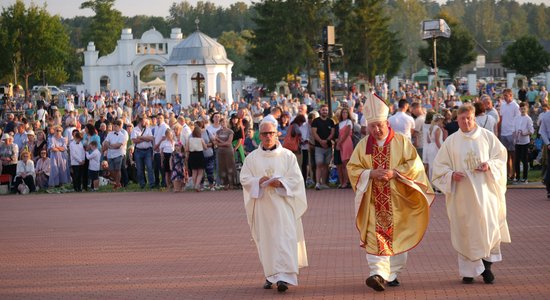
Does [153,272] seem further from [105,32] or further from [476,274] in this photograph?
[105,32]

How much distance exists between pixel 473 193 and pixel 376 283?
149cm

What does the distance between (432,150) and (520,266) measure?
8.66 meters

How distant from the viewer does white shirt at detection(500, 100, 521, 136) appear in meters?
21.9

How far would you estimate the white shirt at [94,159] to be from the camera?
25.7m

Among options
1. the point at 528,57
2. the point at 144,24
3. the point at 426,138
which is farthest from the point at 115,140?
the point at 144,24

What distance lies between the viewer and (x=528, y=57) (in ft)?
272

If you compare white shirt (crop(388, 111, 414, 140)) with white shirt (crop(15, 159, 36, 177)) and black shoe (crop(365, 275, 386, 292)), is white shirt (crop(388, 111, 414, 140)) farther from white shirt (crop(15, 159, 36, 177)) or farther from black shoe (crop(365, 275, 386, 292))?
black shoe (crop(365, 275, 386, 292))

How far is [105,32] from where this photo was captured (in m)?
129

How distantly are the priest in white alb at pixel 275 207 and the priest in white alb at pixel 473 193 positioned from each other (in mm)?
1577

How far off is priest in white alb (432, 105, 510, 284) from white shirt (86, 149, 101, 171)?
1493 cm

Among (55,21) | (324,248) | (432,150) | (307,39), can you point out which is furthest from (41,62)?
(324,248)

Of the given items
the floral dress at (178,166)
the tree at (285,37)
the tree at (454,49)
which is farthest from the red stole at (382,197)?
the tree at (454,49)

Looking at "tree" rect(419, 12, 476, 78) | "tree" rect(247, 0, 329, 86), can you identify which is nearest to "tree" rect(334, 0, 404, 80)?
"tree" rect(247, 0, 329, 86)

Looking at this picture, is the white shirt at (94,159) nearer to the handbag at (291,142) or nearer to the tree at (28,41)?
the handbag at (291,142)
